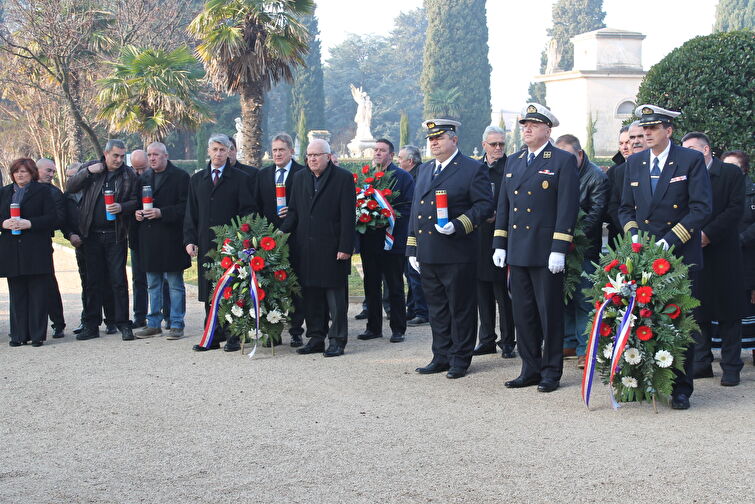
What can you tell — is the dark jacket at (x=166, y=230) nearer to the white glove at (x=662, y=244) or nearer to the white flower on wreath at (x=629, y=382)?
the white flower on wreath at (x=629, y=382)

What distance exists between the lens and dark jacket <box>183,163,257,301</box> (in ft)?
31.6

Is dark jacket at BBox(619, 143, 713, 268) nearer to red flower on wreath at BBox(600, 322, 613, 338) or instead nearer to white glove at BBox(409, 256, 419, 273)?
red flower on wreath at BBox(600, 322, 613, 338)

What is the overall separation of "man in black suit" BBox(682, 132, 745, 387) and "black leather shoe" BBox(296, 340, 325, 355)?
12.2 feet

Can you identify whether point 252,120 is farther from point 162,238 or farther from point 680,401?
point 680,401

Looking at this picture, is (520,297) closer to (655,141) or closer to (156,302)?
(655,141)

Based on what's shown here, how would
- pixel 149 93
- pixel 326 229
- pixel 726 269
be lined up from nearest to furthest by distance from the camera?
pixel 726 269, pixel 326 229, pixel 149 93

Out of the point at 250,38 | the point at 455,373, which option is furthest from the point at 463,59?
the point at 455,373

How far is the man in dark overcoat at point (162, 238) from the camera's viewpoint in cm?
1007

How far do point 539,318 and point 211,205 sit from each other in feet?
12.8

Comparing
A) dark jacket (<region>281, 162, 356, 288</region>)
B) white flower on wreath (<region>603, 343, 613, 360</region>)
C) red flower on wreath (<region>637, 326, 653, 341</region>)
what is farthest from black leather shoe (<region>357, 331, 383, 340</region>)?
red flower on wreath (<region>637, 326, 653, 341</region>)

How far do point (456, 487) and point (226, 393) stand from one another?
2966 millimetres

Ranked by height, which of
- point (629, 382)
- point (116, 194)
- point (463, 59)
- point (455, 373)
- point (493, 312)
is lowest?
point (455, 373)

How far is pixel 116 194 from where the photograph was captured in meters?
10.4

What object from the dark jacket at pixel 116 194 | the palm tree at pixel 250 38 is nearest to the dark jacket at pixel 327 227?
the dark jacket at pixel 116 194
